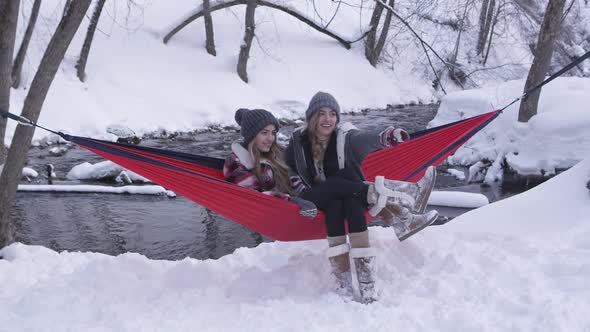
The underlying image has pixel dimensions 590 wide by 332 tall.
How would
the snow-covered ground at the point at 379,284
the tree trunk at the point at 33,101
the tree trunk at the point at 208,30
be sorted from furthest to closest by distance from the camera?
the tree trunk at the point at 208,30, the tree trunk at the point at 33,101, the snow-covered ground at the point at 379,284

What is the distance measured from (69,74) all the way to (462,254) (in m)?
8.11

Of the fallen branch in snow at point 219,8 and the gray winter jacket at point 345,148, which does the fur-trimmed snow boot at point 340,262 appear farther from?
the fallen branch in snow at point 219,8

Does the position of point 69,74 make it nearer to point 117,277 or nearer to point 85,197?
point 85,197

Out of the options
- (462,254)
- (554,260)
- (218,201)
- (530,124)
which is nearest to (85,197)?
(218,201)

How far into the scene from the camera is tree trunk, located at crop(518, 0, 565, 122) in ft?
16.5

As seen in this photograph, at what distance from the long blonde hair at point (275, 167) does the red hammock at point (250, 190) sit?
17cm

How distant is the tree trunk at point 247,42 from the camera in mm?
9672

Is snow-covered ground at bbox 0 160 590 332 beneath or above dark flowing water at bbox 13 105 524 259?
above

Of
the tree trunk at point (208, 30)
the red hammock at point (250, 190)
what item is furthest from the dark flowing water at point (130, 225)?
the tree trunk at point (208, 30)

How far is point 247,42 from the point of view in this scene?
33.4 ft

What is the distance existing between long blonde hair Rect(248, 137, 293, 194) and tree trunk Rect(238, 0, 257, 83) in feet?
26.0

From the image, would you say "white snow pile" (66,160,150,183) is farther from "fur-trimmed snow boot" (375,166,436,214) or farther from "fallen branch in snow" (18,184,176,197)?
"fur-trimmed snow boot" (375,166,436,214)

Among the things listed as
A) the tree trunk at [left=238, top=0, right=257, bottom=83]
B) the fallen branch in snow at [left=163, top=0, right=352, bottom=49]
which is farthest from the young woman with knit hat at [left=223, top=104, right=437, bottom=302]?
the fallen branch in snow at [left=163, top=0, right=352, bottom=49]

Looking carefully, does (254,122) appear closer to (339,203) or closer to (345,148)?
(345,148)
